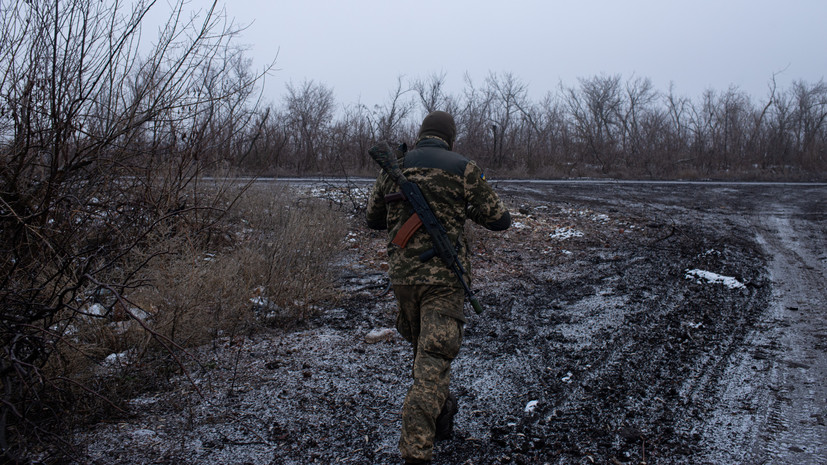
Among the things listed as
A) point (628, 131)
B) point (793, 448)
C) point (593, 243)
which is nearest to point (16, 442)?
point (793, 448)

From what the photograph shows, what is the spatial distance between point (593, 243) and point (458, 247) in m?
5.61

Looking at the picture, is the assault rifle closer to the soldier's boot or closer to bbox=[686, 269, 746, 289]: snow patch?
the soldier's boot

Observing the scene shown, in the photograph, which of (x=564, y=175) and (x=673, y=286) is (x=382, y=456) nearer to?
(x=673, y=286)

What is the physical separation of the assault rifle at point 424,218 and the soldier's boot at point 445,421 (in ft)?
1.86

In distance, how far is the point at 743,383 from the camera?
10.7 ft

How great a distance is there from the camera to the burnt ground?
2.66 m

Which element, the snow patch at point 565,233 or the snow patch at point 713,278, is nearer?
the snow patch at point 713,278

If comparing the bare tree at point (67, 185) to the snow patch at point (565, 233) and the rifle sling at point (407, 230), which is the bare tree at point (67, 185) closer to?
the rifle sling at point (407, 230)

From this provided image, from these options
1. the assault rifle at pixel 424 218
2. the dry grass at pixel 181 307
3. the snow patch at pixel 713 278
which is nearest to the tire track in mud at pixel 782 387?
the snow patch at pixel 713 278

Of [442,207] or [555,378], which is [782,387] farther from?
[442,207]

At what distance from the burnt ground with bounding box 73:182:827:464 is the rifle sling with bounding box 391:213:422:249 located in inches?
42.9

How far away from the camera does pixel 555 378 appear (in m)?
3.45

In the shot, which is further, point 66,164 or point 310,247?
point 310,247

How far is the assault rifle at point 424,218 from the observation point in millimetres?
2627
